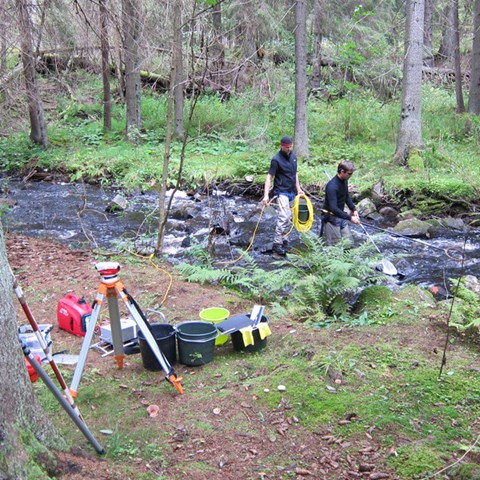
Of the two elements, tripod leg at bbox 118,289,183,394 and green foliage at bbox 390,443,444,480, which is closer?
green foliage at bbox 390,443,444,480

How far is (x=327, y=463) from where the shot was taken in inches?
124

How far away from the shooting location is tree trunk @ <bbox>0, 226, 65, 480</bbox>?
2326 millimetres

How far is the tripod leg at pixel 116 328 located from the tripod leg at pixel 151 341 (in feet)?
0.46

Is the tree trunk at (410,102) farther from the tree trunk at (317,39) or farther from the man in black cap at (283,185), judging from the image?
the tree trunk at (317,39)

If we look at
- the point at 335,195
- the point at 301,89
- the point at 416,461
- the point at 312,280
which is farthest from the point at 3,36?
the point at 416,461

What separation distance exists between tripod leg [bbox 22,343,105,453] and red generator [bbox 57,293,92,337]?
7.34ft

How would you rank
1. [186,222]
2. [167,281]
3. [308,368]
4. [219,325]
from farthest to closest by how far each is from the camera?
[186,222], [167,281], [219,325], [308,368]

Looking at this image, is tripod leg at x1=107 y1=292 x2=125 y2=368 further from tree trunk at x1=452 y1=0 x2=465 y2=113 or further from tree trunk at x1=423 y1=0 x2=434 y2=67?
tree trunk at x1=423 y1=0 x2=434 y2=67

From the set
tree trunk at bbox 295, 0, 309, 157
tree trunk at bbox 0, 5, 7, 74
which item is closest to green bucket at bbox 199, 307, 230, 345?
tree trunk at bbox 0, 5, 7, 74

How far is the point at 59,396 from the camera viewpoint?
2812mm

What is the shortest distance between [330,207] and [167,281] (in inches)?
107

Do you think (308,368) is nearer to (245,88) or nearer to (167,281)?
(167,281)

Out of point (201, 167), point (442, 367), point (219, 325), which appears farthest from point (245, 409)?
point (201, 167)

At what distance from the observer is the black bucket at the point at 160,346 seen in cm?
437
